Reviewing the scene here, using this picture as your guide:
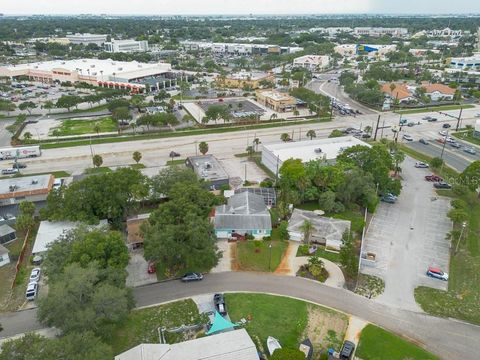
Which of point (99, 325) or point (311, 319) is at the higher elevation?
point (99, 325)

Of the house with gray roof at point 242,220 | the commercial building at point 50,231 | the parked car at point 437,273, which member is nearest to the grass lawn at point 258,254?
the house with gray roof at point 242,220

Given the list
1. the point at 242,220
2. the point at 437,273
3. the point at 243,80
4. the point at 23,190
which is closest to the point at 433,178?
the point at 437,273

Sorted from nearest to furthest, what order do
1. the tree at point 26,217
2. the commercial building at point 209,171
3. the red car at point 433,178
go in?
the tree at point 26,217 → the commercial building at point 209,171 → the red car at point 433,178

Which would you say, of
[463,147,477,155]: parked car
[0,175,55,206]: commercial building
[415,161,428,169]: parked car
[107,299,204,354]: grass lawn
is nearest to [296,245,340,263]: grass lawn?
[107,299,204,354]: grass lawn

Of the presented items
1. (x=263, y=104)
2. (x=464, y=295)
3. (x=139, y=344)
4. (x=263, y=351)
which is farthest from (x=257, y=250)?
(x=263, y=104)

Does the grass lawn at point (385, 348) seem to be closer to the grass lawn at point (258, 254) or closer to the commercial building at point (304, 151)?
the grass lawn at point (258, 254)

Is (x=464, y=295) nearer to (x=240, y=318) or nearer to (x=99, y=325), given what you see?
(x=240, y=318)

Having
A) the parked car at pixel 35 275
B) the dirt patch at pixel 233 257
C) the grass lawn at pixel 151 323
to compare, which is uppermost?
the parked car at pixel 35 275
